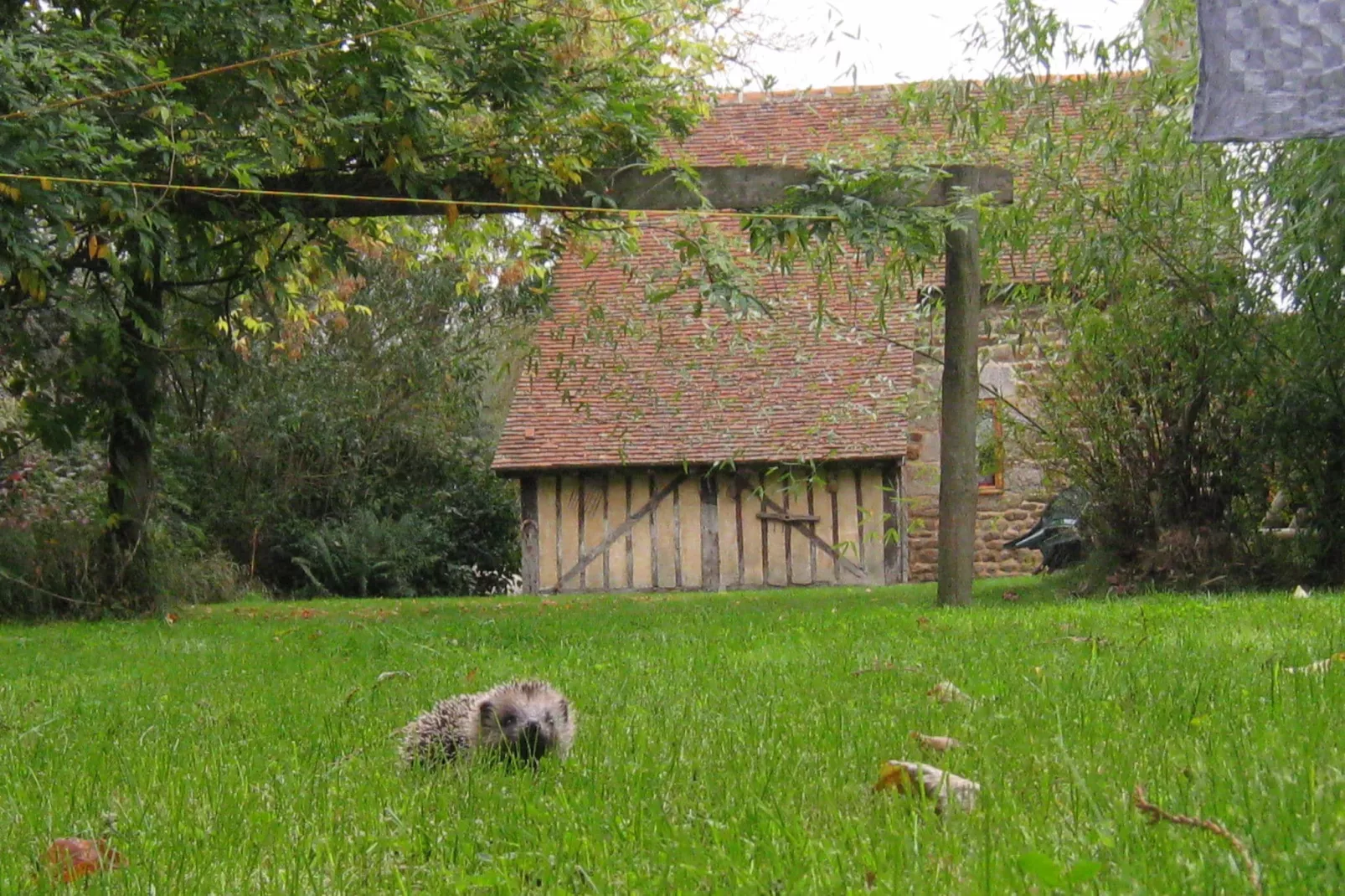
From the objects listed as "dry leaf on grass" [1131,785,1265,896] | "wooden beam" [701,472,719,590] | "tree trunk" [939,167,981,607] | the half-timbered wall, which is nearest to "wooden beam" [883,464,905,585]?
the half-timbered wall

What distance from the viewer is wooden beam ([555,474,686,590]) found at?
19.1m

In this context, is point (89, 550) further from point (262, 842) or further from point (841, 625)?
point (262, 842)

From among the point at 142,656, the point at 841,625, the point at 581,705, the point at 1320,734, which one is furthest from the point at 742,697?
the point at 142,656

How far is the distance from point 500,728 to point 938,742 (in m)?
1.14

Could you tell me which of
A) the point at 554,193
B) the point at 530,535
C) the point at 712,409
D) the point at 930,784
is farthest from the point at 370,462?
the point at 930,784

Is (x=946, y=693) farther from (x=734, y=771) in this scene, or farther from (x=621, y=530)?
(x=621, y=530)

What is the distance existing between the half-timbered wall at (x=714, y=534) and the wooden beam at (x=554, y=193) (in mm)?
8622

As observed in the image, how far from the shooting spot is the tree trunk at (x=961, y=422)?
10766mm

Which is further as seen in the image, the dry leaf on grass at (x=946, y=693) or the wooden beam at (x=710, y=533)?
the wooden beam at (x=710, y=533)

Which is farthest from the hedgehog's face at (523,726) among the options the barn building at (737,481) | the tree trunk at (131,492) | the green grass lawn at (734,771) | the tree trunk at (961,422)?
the barn building at (737,481)

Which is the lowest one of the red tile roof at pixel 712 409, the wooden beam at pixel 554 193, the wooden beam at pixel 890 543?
the wooden beam at pixel 890 543

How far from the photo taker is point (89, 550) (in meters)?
13.5

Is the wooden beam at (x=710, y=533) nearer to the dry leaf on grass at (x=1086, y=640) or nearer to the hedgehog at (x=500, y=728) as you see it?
the dry leaf on grass at (x=1086, y=640)

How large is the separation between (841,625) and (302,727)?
13.8ft
